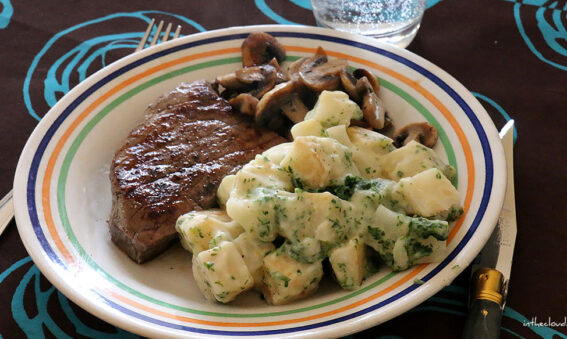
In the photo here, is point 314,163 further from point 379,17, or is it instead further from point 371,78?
point 379,17

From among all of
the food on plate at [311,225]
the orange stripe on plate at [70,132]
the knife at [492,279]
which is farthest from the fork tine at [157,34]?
the knife at [492,279]

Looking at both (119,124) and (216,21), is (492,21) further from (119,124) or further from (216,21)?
(119,124)

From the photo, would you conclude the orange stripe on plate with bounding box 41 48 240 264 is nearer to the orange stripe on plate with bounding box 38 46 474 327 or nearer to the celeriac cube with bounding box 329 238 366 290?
the orange stripe on plate with bounding box 38 46 474 327

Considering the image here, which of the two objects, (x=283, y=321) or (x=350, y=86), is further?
(x=350, y=86)

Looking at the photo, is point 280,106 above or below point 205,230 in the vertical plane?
above

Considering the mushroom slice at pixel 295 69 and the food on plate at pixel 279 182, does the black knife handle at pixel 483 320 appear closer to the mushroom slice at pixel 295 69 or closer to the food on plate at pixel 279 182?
the food on plate at pixel 279 182

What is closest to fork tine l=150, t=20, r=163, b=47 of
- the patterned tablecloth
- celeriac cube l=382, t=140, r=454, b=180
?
the patterned tablecloth

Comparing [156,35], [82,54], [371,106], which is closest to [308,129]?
[371,106]
